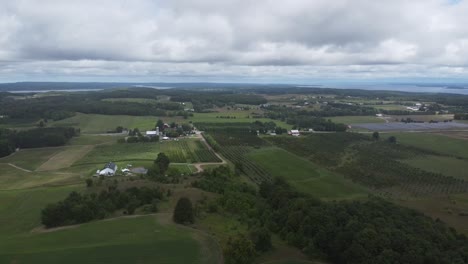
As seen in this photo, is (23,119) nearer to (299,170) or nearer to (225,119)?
(225,119)

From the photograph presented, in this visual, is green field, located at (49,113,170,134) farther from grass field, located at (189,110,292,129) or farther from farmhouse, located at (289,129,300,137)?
farmhouse, located at (289,129,300,137)

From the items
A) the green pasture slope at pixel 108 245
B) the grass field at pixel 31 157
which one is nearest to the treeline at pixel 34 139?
the grass field at pixel 31 157

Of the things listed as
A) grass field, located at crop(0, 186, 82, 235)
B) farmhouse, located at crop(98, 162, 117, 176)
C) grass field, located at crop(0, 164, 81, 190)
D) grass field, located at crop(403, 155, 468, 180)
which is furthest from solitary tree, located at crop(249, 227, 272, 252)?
grass field, located at crop(403, 155, 468, 180)

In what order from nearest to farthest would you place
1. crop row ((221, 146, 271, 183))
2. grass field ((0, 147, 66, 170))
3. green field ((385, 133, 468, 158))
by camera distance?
1. crop row ((221, 146, 271, 183))
2. grass field ((0, 147, 66, 170))
3. green field ((385, 133, 468, 158))

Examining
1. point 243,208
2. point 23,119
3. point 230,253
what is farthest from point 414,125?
point 23,119

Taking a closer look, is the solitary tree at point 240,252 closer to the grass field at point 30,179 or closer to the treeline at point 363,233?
the treeline at point 363,233
